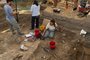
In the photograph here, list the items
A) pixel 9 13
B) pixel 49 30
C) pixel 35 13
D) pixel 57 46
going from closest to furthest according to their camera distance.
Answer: pixel 9 13, pixel 57 46, pixel 49 30, pixel 35 13

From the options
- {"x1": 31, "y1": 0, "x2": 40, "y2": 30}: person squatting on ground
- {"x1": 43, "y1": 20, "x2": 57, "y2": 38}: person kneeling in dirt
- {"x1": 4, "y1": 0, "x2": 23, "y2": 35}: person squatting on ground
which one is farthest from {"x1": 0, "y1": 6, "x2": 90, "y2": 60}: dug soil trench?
{"x1": 4, "y1": 0, "x2": 23, "y2": 35}: person squatting on ground

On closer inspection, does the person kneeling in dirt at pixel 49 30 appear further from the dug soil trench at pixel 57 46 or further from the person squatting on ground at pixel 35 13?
the person squatting on ground at pixel 35 13

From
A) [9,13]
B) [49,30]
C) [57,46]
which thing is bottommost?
[57,46]

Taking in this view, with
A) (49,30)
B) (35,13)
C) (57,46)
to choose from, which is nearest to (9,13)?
(35,13)

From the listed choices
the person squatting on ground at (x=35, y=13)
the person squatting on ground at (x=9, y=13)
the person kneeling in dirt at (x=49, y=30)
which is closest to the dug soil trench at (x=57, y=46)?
the person kneeling in dirt at (x=49, y=30)

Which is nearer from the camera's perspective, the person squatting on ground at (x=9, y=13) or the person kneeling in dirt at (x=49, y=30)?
the person squatting on ground at (x=9, y=13)

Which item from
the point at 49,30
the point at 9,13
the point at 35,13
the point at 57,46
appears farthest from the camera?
the point at 35,13

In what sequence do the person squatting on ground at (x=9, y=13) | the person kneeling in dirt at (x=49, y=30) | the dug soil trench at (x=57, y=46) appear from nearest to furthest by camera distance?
the dug soil trench at (x=57, y=46), the person squatting on ground at (x=9, y=13), the person kneeling in dirt at (x=49, y=30)

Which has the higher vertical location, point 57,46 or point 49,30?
point 49,30

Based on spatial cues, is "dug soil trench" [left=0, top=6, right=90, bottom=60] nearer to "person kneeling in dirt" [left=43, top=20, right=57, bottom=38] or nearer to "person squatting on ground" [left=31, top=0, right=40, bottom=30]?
"person kneeling in dirt" [left=43, top=20, right=57, bottom=38]

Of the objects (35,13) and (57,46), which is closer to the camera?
(57,46)

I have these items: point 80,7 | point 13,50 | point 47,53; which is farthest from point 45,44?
point 80,7

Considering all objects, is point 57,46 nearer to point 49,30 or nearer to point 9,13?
point 49,30

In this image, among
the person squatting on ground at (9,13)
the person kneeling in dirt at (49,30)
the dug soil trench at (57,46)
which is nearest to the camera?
the dug soil trench at (57,46)
